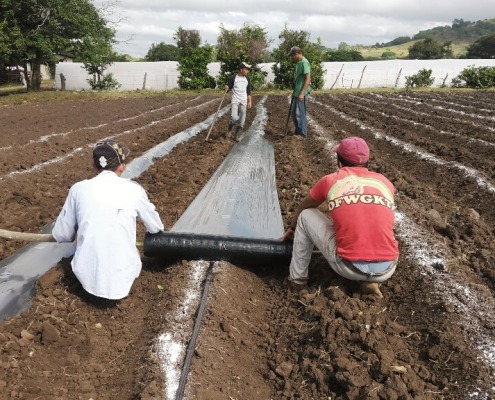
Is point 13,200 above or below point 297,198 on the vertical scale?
below

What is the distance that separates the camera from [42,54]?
24094 mm

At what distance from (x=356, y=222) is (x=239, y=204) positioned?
2295 millimetres

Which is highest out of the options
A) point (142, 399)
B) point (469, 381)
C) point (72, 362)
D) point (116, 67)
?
point (469, 381)

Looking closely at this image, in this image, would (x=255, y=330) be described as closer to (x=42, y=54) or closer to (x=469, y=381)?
(x=469, y=381)

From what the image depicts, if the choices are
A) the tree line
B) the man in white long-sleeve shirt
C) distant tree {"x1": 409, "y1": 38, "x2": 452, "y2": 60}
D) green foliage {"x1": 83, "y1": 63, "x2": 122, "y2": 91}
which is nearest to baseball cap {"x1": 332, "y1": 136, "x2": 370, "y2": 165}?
the man in white long-sleeve shirt

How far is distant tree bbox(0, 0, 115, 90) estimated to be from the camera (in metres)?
22.0

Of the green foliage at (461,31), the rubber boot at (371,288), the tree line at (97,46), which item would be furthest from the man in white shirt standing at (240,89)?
the green foliage at (461,31)

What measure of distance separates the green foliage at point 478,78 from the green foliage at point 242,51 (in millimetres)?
13559

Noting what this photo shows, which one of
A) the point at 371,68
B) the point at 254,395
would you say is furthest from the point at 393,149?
the point at 371,68

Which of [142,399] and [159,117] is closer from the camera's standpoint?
[142,399]

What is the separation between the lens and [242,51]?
2670cm

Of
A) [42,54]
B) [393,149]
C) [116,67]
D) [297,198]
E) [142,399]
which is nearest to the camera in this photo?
[142,399]

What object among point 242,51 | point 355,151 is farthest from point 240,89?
point 242,51

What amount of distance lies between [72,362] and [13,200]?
367 centimetres
